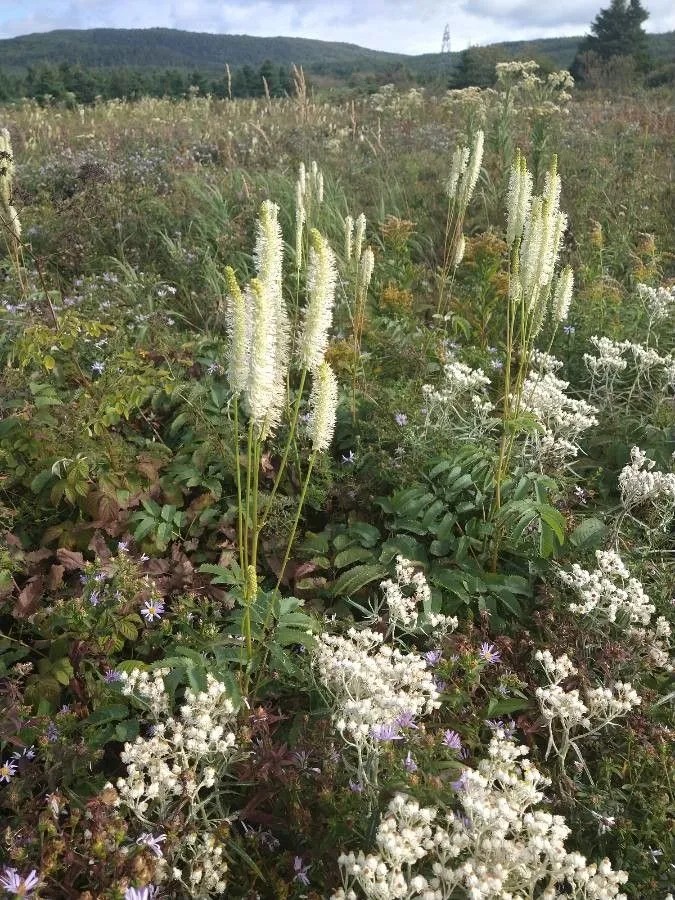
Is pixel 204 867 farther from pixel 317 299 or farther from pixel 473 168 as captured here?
pixel 473 168

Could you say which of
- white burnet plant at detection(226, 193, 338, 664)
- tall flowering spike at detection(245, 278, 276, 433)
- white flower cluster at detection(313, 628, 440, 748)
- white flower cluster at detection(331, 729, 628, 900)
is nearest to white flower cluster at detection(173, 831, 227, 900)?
white flower cluster at detection(331, 729, 628, 900)

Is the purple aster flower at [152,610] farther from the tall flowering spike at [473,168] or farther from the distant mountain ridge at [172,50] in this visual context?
the distant mountain ridge at [172,50]

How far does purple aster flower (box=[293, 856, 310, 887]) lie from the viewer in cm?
185

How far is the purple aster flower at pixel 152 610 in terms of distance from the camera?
2631 mm

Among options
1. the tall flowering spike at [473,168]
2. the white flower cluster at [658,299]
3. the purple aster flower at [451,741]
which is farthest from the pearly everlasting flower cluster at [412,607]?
the white flower cluster at [658,299]

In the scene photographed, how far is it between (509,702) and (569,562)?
2.84ft

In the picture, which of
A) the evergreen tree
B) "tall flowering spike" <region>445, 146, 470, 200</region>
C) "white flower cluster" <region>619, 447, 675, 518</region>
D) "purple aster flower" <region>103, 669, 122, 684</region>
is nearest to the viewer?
"purple aster flower" <region>103, 669, 122, 684</region>

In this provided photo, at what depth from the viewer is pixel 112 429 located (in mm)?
3621

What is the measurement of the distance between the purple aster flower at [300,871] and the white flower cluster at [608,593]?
1.35 meters

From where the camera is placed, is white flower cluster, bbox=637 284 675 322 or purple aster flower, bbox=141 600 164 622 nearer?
purple aster flower, bbox=141 600 164 622

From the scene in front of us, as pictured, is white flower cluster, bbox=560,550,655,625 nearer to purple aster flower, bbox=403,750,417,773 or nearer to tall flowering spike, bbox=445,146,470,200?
purple aster flower, bbox=403,750,417,773

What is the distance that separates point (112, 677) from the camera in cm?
232

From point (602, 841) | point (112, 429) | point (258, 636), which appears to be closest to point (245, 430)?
point (112, 429)

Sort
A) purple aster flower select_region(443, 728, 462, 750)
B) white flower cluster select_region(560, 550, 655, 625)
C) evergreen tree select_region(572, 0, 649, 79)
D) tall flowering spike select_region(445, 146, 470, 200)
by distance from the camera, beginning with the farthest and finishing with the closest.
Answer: evergreen tree select_region(572, 0, 649, 79) < tall flowering spike select_region(445, 146, 470, 200) < white flower cluster select_region(560, 550, 655, 625) < purple aster flower select_region(443, 728, 462, 750)
